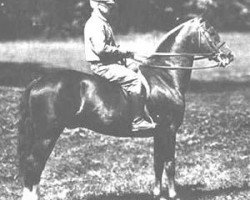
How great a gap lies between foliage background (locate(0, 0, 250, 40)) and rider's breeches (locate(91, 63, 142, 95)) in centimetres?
1323

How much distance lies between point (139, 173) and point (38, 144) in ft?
11.2

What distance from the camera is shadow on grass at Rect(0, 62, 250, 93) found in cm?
2452

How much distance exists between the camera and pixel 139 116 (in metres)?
9.60

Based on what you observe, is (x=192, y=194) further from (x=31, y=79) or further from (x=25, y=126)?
(x=31, y=79)

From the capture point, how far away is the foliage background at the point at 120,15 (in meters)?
28.1

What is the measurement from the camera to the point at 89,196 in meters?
10.4

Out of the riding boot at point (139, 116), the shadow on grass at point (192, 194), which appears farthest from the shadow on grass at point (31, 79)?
the riding boot at point (139, 116)

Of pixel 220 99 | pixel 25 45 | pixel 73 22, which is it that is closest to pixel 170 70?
pixel 220 99

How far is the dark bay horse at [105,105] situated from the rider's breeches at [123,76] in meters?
0.11

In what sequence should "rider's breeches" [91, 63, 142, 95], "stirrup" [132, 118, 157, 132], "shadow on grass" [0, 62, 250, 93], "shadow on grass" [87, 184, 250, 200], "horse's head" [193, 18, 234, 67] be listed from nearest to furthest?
"rider's breeches" [91, 63, 142, 95] → "stirrup" [132, 118, 157, 132] → "horse's head" [193, 18, 234, 67] → "shadow on grass" [87, 184, 250, 200] → "shadow on grass" [0, 62, 250, 93]

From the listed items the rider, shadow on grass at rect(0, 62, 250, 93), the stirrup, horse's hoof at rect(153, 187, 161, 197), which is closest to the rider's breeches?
the rider

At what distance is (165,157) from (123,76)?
1.56m

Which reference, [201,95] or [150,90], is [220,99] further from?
[150,90]

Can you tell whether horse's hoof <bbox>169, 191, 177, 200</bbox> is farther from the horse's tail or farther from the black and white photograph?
the horse's tail
